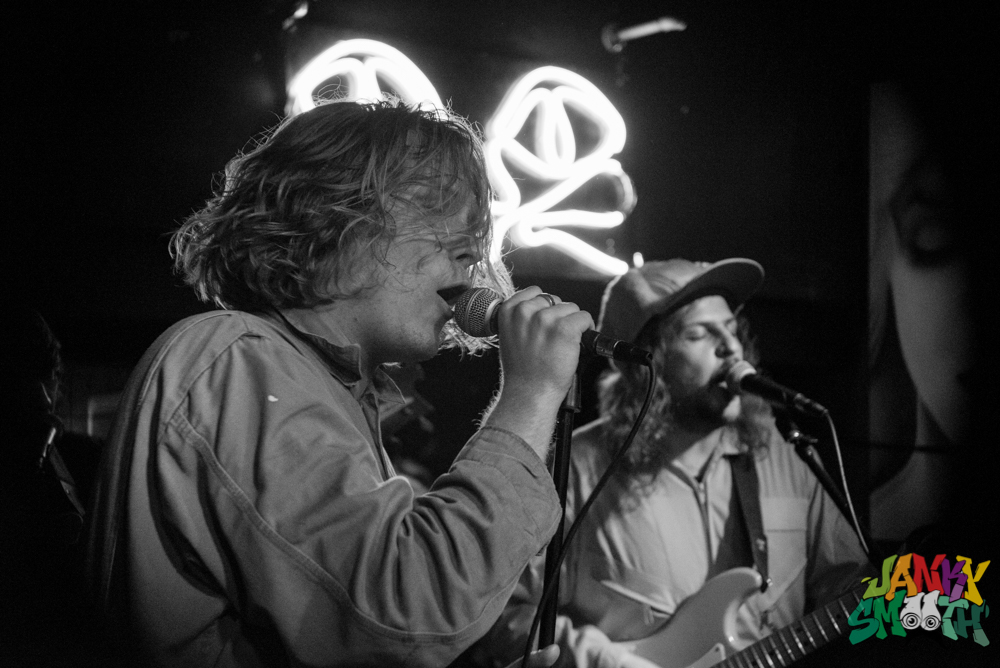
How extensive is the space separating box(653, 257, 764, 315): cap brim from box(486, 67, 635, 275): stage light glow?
0.45 meters

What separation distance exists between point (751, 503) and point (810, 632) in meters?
0.62

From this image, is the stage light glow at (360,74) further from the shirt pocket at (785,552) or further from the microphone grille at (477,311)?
the shirt pocket at (785,552)

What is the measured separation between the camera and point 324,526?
36.2 inches

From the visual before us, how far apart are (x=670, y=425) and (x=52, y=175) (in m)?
2.29

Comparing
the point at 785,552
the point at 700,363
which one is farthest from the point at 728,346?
the point at 785,552

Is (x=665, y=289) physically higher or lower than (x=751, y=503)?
higher

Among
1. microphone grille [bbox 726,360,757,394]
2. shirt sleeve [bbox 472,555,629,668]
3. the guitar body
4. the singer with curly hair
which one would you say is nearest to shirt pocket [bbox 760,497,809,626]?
the guitar body

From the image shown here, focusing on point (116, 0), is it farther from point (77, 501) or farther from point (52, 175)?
point (77, 501)

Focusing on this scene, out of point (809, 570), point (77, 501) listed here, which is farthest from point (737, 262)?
point (77, 501)

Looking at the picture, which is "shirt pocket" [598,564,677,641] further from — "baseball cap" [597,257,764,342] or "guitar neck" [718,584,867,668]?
"baseball cap" [597,257,764,342]

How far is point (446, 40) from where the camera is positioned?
3.31 metres

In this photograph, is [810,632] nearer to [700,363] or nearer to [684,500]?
[684,500]

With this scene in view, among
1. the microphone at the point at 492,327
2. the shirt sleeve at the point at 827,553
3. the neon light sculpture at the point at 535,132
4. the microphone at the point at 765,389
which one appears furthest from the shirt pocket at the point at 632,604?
the microphone at the point at 492,327

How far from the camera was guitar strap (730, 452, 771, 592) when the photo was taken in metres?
2.74
